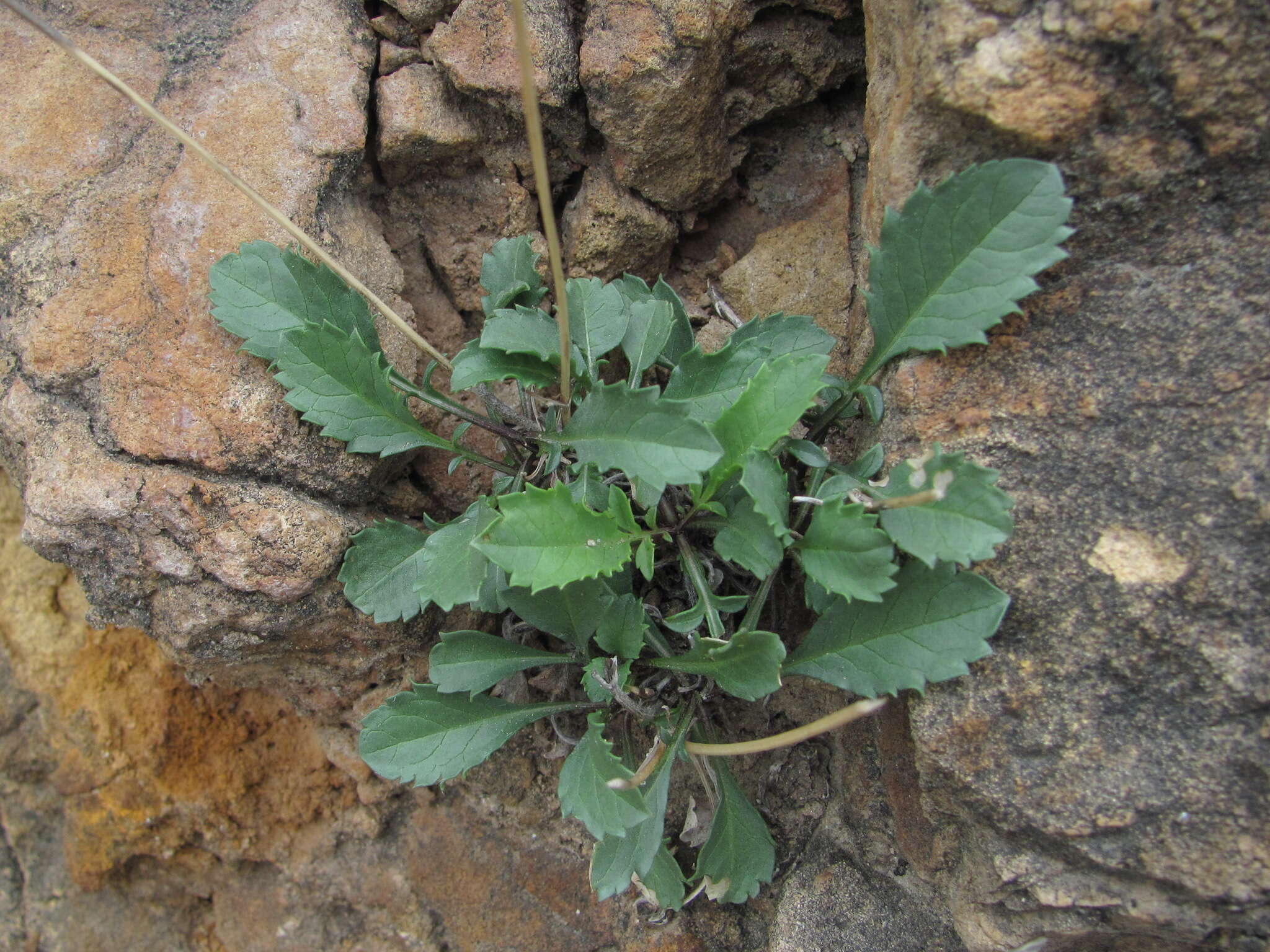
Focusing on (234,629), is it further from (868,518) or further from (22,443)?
(868,518)

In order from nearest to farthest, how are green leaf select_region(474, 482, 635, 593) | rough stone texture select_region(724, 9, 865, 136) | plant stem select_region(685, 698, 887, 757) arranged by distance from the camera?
plant stem select_region(685, 698, 887, 757) < green leaf select_region(474, 482, 635, 593) < rough stone texture select_region(724, 9, 865, 136)

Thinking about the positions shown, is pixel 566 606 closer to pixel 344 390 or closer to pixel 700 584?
pixel 700 584

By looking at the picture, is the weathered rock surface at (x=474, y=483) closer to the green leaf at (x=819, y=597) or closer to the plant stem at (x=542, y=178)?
the green leaf at (x=819, y=597)

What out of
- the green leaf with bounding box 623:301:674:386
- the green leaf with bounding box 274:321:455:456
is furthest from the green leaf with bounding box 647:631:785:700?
the green leaf with bounding box 274:321:455:456

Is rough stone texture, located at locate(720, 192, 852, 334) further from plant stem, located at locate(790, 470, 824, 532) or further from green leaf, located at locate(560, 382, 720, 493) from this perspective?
green leaf, located at locate(560, 382, 720, 493)

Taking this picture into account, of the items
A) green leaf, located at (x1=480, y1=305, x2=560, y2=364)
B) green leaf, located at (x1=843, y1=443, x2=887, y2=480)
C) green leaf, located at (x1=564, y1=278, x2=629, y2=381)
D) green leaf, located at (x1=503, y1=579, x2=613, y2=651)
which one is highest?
green leaf, located at (x1=480, y1=305, x2=560, y2=364)

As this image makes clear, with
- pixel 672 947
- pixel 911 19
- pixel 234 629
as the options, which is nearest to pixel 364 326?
pixel 234 629

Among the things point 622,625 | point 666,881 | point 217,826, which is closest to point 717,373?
point 622,625
